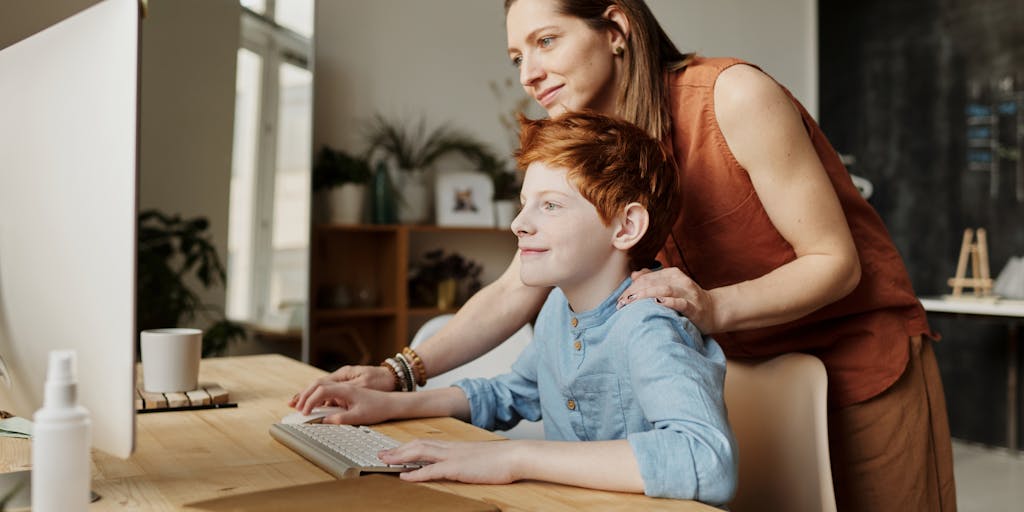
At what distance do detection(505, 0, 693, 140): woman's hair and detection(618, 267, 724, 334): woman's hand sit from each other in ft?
1.00

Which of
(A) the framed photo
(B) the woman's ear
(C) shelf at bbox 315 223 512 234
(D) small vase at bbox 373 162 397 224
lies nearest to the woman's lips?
(B) the woman's ear

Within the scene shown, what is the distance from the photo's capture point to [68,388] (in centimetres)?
67

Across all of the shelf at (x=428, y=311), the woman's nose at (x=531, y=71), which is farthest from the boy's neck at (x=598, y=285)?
the shelf at (x=428, y=311)

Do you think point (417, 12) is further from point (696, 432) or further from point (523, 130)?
point (696, 432)

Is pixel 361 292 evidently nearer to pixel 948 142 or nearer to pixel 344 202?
pixel 344 202

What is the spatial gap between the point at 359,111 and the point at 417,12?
2.10 ft

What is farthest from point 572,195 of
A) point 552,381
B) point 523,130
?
point 552,381

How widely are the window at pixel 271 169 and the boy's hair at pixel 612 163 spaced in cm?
283

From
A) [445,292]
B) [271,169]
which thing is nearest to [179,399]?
[271,169]

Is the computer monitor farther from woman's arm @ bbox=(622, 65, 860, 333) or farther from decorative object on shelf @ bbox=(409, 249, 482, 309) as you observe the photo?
decorative object on shelf @ bbox=(409, 249, 482, 309)

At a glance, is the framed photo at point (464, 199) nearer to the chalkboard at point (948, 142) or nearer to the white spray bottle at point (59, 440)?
the chalkboard at point (948, 142)

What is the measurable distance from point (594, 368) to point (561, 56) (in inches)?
19.3

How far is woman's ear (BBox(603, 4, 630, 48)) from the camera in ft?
4.41

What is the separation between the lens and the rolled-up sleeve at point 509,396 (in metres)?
1.38
